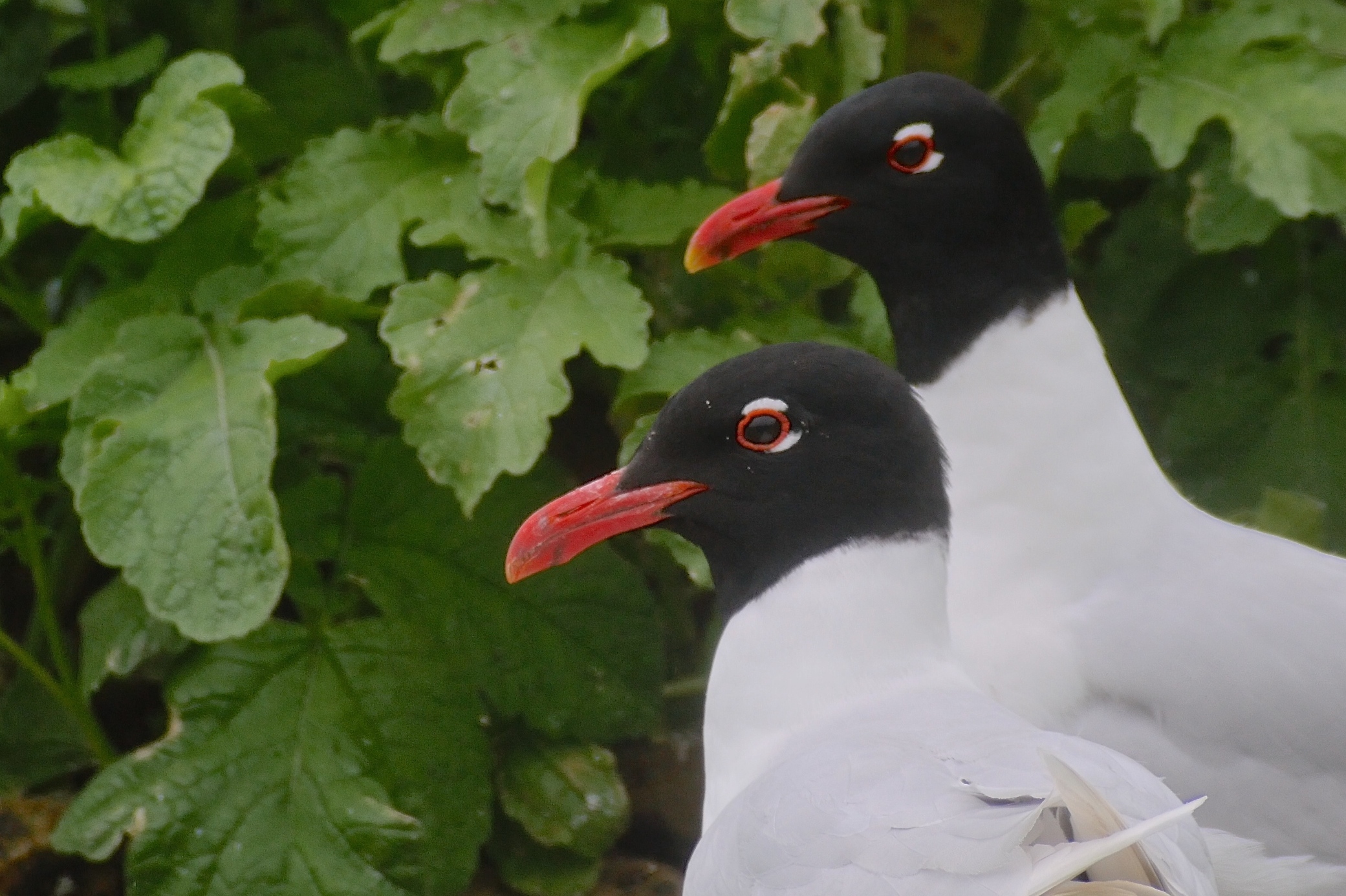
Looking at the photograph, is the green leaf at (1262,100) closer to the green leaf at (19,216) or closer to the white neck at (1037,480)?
the white neck at (1037,480)

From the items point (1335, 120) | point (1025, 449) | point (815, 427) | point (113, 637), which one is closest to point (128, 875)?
point (113, 637)

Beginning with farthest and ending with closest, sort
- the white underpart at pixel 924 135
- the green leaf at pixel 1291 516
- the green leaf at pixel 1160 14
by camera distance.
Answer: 1. the green leaf at pixel 1291 516
2. the green leaf at pixel 1160 14
3. the white underpart at pixel 924 135

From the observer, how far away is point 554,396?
236 cm

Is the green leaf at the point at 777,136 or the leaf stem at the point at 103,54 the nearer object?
the green leaf at the point at 777,136

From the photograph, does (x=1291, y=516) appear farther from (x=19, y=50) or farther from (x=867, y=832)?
(x=19, y=50)

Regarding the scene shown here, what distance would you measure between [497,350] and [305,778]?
734mm

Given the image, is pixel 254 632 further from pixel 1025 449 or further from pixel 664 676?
pixel 1025 449

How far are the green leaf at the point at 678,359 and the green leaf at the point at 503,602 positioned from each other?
1.12 ft

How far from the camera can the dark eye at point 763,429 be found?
184 cm

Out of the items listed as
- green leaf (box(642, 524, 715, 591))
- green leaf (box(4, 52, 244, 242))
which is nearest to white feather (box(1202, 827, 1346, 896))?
green leaf (box(642, 524, 715, 591))

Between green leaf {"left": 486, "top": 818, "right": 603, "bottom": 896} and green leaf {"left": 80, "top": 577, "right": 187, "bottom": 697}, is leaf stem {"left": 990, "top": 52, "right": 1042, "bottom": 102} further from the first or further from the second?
green leaf {"left": 80, "top": 577, "right": 187, "bottom": 697}

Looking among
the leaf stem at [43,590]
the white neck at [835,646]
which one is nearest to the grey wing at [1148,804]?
the white neck at [835,646]

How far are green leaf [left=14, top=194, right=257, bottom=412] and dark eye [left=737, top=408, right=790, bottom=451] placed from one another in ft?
4.05

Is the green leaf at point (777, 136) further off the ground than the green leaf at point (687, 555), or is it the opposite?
the green leaf at point (777, 136)
